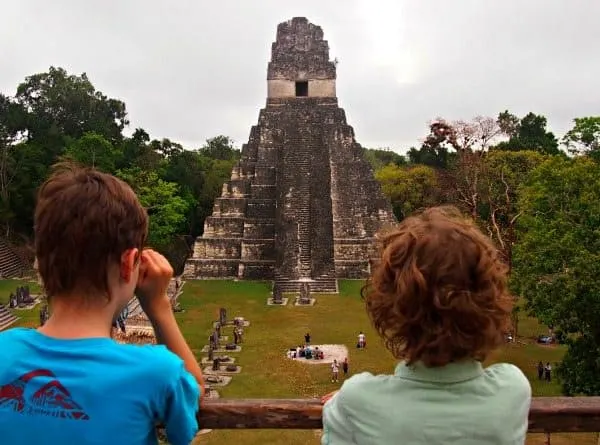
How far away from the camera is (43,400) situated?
5.70ft

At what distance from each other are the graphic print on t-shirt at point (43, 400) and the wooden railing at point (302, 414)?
0.81 metres

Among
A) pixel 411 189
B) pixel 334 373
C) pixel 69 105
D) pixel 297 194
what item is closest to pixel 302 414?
pixel 334 373

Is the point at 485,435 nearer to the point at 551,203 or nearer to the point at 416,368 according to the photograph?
the point at 416,368

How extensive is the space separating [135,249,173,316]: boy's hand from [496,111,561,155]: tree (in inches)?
1624

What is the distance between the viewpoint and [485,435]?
68.9 inches

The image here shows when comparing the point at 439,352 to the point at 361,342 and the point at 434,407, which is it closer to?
the point at 434,407

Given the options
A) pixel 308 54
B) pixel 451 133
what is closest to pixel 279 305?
pixel 451 133

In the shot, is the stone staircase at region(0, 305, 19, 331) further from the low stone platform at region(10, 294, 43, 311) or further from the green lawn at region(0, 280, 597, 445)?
the low stone platform at region(10, 294, 43, 311)

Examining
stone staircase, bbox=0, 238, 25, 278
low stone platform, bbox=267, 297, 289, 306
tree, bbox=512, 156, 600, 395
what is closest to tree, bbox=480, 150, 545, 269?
low stone platform, bbox=267, 297, 289, 306

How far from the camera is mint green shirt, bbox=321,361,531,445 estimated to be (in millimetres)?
1731

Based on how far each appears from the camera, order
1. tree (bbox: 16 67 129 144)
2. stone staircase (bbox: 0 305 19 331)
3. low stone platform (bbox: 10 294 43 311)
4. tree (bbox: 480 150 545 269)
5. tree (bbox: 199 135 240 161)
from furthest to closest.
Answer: tree (bbox: 199 135 240 161) → tree (bbox: 16 67 129 144) → tree (bbox: 480 150 545 269) → low stone platform (bbox: 10 294 43 311) → stone staircase (bbox: 0 305 19 331)

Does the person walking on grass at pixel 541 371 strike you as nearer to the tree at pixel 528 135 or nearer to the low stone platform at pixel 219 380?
the low stone platform at pixel 219 380

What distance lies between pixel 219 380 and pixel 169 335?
12126mm

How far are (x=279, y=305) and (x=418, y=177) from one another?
20.3 meters
